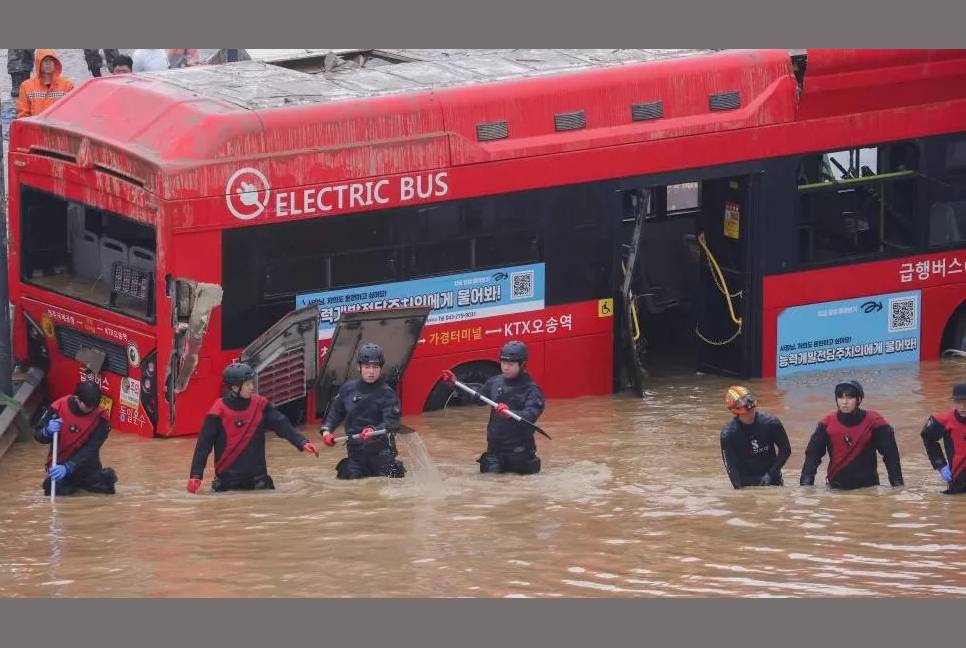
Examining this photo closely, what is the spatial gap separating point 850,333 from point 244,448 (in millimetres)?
6947

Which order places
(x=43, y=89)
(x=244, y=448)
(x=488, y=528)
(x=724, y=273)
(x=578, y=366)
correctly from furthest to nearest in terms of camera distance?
(x=43, y=89), (x=724, y=273), (x=578, y=366), (x=244, y=448), (x=488, y=528)

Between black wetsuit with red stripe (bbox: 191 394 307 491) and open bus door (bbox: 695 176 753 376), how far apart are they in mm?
5707

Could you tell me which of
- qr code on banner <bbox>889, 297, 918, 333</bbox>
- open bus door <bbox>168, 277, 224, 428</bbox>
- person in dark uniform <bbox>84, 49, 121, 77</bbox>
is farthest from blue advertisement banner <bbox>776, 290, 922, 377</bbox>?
person in dark uniform <bbox>84, 49, 121, 77</bbox>

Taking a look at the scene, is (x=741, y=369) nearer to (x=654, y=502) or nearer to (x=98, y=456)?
(x=654, y=502)

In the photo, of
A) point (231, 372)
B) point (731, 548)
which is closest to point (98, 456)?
point (231, 372)

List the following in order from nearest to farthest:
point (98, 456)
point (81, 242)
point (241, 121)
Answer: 1. point (98, 456)
2. point (241, 121)
3. point (81, 242)

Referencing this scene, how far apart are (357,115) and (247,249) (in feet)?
4.78

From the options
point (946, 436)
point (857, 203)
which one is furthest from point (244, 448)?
point (857, 203)

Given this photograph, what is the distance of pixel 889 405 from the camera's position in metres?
22.6

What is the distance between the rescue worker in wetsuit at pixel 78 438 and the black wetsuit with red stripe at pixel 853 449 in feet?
17.0

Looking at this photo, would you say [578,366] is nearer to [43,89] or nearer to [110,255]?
[110,255]

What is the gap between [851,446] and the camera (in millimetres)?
18875

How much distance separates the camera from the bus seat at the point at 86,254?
2206cm

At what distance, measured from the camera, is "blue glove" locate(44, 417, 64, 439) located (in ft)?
61.3
